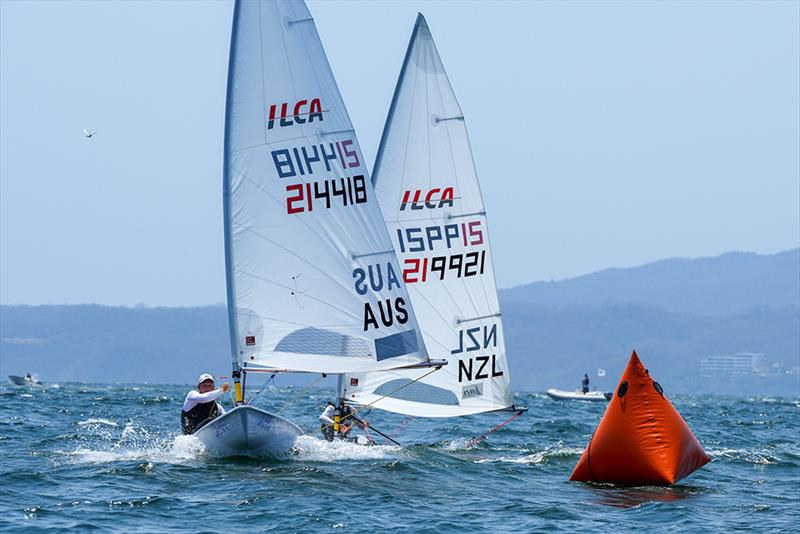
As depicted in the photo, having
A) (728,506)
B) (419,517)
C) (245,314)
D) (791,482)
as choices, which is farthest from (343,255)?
(791,482)

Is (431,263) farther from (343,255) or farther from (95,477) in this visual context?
(95,477)

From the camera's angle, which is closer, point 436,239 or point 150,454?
point 150,454

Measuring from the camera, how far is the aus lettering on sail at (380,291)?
24.5m

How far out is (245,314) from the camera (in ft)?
77.6

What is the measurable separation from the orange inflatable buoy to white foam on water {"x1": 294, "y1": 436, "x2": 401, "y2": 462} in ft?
14.6

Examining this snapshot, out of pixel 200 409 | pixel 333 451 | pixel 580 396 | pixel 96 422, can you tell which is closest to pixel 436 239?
pixel 333 451

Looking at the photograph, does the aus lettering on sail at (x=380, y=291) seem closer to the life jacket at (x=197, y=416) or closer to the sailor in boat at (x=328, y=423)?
the life jacket at (x=197, y=416)

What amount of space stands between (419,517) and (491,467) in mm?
7406

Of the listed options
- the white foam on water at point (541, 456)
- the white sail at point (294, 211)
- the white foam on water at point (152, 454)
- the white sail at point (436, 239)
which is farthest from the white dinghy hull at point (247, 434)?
the white foam on water at point (541, 456)

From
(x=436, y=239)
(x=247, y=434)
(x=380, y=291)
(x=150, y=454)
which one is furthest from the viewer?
(x=436, y=239)

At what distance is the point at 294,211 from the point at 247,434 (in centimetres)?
406

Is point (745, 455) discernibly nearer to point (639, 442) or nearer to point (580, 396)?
point (639, 442)

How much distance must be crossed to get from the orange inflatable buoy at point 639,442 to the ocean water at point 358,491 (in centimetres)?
37

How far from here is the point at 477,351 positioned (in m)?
30.3
